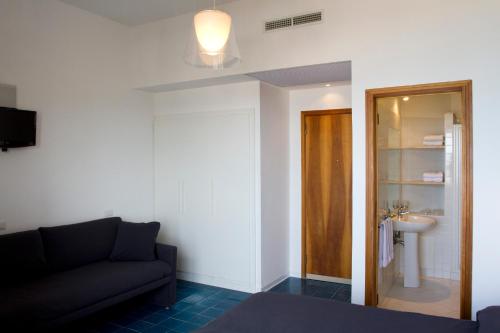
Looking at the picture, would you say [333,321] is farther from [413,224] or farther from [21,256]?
[413,224]

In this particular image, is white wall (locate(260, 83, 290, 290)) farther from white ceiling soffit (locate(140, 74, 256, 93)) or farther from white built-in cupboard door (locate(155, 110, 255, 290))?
white ceiling soffit (locate(140, 74, 256, 93))

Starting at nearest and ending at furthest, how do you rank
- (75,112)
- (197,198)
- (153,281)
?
(153,281), (75,112), (197,198)

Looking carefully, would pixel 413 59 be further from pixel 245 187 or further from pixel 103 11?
pixel 103 11

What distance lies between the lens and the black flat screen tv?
3.32 m

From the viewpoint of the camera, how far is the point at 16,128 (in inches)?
134

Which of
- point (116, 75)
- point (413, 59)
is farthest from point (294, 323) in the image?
point (116, 75)

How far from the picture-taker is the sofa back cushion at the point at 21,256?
10.0 feet

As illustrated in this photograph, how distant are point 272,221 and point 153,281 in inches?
59.2

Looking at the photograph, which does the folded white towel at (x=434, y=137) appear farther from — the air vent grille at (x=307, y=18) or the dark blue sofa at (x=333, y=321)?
the dark blue sofa at (x=333, y=321)

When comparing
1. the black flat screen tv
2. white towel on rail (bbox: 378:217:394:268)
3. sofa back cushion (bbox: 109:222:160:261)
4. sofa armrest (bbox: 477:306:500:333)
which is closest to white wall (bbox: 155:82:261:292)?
sofa back cushion (bbox: 109:222:160:261)

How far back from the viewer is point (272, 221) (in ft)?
14.7

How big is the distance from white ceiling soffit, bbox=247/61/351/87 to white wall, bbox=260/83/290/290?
0.22 metres

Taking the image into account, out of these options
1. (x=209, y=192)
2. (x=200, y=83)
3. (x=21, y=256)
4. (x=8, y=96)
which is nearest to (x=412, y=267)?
(x=209, y=192)

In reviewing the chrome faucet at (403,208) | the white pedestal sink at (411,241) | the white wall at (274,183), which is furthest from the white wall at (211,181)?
the chrome faucet at (403,208)
